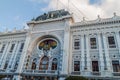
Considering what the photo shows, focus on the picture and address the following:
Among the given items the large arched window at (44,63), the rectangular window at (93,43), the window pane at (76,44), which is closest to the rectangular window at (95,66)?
the rectangular window at (93,43)

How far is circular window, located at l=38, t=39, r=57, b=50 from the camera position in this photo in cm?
2369

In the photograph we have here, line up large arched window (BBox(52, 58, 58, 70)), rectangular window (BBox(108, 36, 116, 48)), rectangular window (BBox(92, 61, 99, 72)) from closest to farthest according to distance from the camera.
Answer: rectangular window (BBox(92, 61, 99, 72)), rectangular window (BBox(108, 36, 116, 48)), large arched window (BBox(52, 58, 58, 70))

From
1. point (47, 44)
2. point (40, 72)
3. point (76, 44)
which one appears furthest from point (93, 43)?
point (40, 72)

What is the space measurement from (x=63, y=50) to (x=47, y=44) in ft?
16.1

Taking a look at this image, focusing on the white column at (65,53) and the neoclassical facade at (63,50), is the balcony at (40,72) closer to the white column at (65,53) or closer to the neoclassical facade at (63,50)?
the neoclassical facade at (63,50)

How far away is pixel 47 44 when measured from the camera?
24.5m

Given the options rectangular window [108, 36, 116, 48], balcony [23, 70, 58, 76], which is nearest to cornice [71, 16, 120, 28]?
Result: rectangular window [108, 36, 116, 48]

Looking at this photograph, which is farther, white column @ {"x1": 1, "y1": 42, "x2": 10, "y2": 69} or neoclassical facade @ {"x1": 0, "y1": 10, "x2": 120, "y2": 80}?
white column @ {"x1": 1, "y1": 42, "x2": 10, "y2": 69}

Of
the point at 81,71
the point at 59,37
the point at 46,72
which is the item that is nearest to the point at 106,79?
the point at 81,71

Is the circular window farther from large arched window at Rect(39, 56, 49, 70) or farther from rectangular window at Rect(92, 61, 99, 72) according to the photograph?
rectangular window at Rect(92, 61, 99, 72)

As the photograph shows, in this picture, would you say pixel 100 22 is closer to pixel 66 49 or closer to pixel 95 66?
pixel 66 49

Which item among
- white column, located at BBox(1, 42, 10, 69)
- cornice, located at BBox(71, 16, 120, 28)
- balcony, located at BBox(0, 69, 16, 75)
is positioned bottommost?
balcony, located at BBox(0, 69, 16, 75)

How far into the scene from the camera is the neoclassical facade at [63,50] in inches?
734

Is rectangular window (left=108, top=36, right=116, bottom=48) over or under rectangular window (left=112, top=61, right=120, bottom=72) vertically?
over
